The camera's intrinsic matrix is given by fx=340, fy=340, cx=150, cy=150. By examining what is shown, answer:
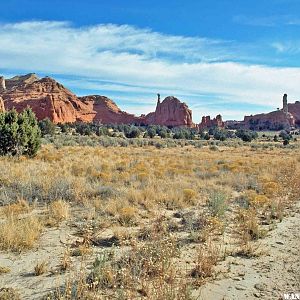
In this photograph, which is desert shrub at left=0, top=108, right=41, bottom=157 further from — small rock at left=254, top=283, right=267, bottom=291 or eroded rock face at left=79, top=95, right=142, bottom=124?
eroded rock face at left=79, top=95, right=142, bottom=124

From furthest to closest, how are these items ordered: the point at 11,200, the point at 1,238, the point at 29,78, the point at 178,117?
the point at 178,117 < the point at 29,78 < the point at 11,200 < the point at 1,238

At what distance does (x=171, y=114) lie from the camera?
142 m

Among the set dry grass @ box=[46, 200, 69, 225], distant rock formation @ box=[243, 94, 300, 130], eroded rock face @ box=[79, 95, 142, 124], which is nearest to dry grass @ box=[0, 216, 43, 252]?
dry grass @ box=[46, 200, 69, 225]

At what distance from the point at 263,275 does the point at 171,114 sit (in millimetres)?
137486

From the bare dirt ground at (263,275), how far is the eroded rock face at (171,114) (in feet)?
429

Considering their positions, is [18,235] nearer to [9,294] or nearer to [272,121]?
[9,294]

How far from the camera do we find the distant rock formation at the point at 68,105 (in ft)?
313

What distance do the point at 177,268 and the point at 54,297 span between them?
80.9 inches

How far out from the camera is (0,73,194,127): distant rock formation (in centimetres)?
9550

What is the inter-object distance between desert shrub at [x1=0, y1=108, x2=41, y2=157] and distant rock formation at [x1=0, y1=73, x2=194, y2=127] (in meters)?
69.2

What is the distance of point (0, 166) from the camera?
14914 millimetres

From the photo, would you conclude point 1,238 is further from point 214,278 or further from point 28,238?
point 214,278

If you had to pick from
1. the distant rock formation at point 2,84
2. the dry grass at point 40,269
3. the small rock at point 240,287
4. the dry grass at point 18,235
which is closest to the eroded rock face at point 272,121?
the distant rock formation at point 2,84

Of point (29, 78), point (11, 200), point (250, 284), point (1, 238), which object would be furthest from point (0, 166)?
point (29, 78)
